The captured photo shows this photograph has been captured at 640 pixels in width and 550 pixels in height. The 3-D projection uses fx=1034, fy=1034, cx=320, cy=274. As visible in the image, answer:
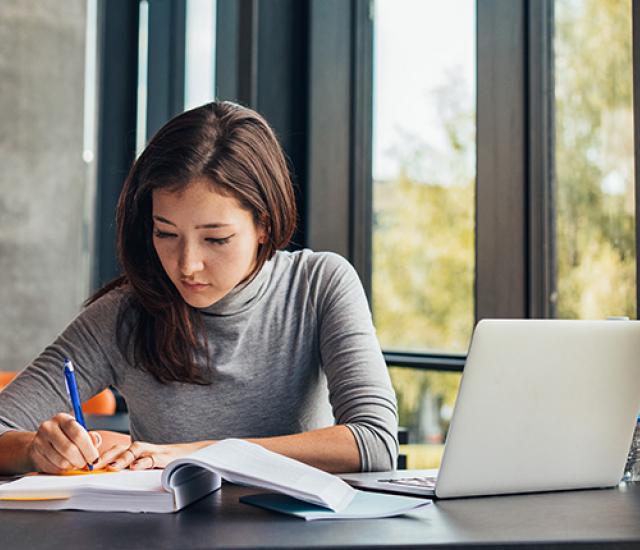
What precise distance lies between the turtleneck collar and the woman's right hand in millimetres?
513

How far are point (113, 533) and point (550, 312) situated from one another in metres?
1.82

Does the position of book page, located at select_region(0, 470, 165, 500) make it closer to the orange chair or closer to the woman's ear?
the woman's ear

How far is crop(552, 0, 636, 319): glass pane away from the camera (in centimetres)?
245

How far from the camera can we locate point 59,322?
5023 millimetres

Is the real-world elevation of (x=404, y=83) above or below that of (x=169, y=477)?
above

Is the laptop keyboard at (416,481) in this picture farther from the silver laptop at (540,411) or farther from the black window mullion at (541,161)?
the black window mullion at (541,161)

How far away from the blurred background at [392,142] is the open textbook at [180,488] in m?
1.25

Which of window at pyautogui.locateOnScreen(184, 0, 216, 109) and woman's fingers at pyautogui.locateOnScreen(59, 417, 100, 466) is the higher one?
window at pyautogui.locateOnScreen(184, 0, 216, 109)

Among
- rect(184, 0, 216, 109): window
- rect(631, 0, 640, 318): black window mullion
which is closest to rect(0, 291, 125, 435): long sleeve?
rect(631, 0, 640, 318): black window mullion

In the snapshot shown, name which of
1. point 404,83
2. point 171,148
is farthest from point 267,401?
point 404,83

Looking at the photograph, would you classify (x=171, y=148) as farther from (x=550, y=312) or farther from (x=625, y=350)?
(x=550, y=312)

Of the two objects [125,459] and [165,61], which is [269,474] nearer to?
[125,459]

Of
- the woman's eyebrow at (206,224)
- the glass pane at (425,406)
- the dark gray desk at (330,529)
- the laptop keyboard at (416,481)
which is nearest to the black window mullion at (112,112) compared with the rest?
the glass pane at (425,406)

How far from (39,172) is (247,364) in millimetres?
3202
